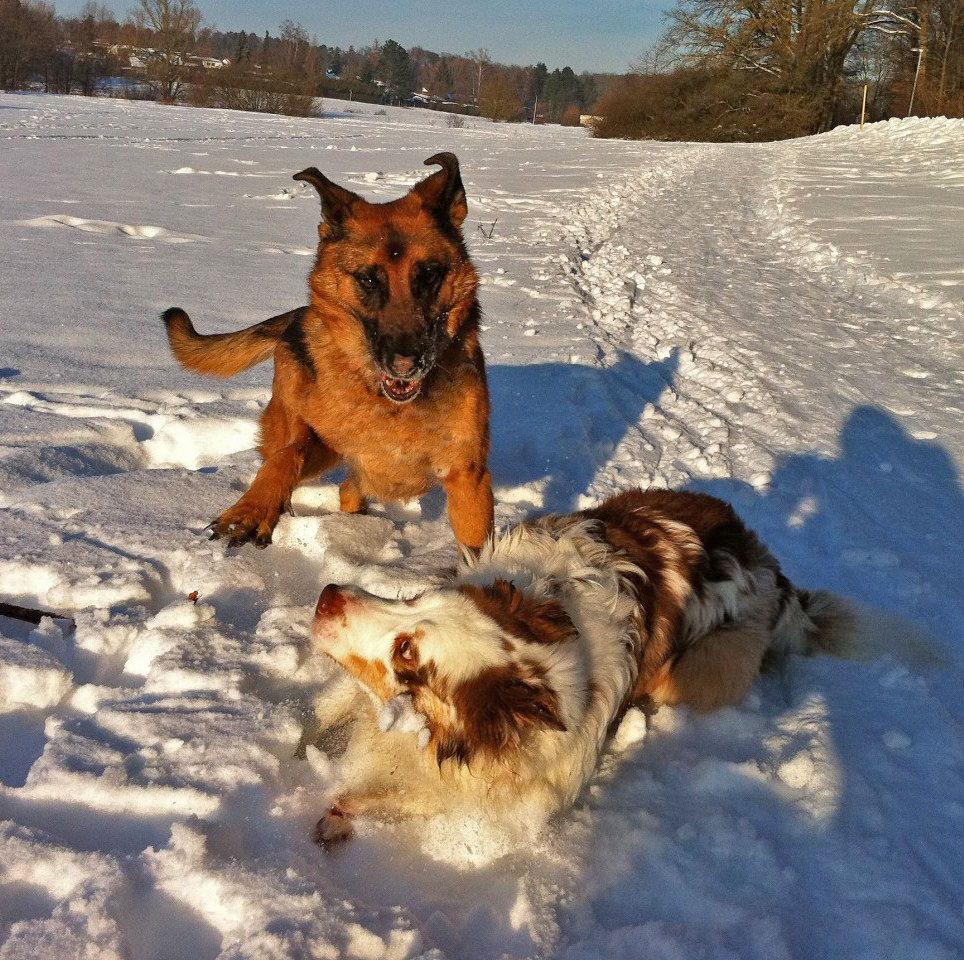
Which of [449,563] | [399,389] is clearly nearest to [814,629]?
[449,563]

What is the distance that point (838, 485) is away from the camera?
4465 mm

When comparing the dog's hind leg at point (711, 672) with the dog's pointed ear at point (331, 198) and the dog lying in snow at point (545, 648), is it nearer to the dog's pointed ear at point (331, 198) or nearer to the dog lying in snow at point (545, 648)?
the dog lying in snow at point (545, 648)

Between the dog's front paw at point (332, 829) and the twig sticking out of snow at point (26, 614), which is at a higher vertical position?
the twig sticking out of snow at point (26, 614)

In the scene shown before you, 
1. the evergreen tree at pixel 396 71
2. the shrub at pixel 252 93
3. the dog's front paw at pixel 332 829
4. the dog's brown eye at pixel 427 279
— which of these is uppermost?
the evergreen tree at pixel 396 71

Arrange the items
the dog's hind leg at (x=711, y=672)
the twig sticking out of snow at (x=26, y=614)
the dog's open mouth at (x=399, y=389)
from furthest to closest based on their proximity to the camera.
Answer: the dog's open mouth at (x=399, y=389)
the dog's hind leg at (x=711, y=672)
the twig sticking out of snow at (x=26, y=614)

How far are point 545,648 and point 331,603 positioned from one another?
72cm

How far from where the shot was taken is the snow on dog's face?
209cm

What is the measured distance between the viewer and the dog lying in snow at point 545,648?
2133 millimetres

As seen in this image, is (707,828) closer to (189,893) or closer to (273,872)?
(273,872)

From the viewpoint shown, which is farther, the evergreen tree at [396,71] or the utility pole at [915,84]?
the evergreen tree at [396,71]

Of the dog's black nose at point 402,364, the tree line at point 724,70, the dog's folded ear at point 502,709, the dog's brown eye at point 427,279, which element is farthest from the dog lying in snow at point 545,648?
the tree line at point 724,70

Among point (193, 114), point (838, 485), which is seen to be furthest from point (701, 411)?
point (193, 114)

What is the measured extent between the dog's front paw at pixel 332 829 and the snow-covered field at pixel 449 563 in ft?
0.11

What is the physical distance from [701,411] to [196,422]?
11.7 ft
